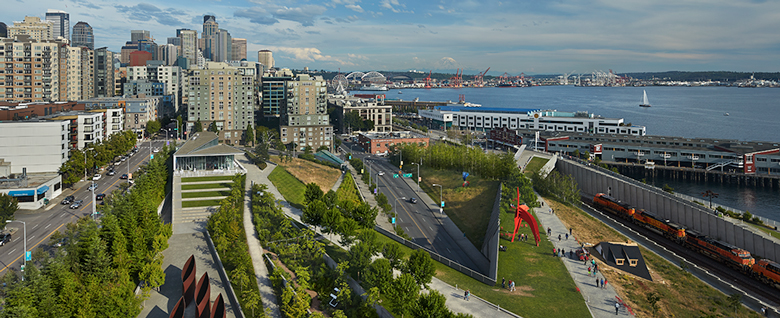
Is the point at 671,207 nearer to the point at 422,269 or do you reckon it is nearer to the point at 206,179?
the point at 422,269

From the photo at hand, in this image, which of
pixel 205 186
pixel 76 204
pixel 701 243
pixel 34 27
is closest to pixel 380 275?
pixel 205 186

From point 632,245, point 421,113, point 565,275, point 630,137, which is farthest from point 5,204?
point 421,113

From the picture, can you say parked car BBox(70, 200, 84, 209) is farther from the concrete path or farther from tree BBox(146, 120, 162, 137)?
tree BBox(146, 120, 162, 137)

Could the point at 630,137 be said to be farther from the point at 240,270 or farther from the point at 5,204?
the point at 5,204

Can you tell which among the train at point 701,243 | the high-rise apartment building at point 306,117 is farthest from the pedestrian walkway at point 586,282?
the high-rise apartment building at point 306,117

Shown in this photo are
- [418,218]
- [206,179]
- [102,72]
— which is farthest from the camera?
[102,72]
